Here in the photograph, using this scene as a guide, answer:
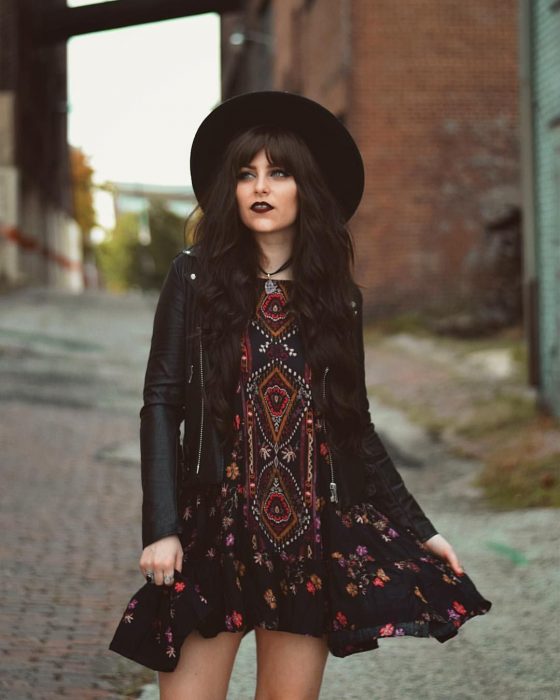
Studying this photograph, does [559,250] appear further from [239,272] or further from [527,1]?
→ [239,272]

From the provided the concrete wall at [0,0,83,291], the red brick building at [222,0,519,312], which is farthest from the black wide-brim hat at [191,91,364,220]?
the concrete wall at [0,0,83,291]

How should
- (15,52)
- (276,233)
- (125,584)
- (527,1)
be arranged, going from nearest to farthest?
(276,233) → (125,584) → (527,1) → (15,52)

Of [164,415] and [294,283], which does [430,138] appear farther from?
[164,415]

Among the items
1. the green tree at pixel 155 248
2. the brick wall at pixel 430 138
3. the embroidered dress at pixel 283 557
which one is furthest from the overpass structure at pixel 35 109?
the embroidered dress at pixel 283 557

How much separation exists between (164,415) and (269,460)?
27 centimetres

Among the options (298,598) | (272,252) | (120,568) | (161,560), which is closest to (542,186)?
(120,568)

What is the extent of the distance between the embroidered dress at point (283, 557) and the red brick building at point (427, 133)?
54.1 ft

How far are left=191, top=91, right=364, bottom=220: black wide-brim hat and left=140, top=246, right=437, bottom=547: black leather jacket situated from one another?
26 cm

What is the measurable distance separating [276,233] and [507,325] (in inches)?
575

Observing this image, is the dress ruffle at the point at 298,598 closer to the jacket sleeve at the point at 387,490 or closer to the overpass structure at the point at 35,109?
the jacket sleeve at the point at 387,490

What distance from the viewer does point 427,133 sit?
19594mm

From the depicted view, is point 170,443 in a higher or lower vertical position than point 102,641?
higher

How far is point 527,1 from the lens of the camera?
11.5m

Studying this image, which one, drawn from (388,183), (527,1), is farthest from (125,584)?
(388,183)
